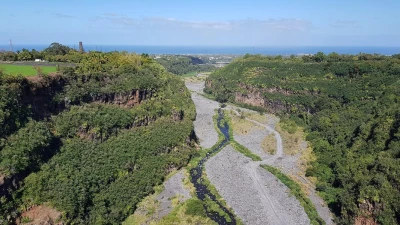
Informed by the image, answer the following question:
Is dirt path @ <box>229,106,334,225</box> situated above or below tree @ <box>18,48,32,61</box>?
below

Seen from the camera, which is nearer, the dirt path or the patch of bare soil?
the patch of bare soil

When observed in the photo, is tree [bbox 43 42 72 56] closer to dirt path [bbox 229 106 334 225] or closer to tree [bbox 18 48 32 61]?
tree [bbox 18 48 32 61]

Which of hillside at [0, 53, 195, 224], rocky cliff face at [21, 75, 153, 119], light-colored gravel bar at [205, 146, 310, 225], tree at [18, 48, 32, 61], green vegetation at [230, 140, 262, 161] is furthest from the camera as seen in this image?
green vegetation at [230, 140, 262, 161]

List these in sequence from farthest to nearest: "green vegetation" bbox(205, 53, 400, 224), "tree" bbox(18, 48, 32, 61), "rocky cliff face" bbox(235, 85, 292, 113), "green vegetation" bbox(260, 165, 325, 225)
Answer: "rocky cliff face" bbox(235, 85, 292, 113), "tree" bbox(18, 48, 32, 61), "green vegetation" bbox(260, 165, 325, 225), "green vegetation" bbox(205, 53, 400, 224)

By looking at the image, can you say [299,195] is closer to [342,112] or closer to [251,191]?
[251,191]

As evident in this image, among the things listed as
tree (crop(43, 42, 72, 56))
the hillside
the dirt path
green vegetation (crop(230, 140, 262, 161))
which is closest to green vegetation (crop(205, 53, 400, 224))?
the dirt path

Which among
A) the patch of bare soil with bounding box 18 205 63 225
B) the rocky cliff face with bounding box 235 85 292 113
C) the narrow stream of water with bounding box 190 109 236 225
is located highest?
the rocky cliff face with bounding box 235 85 292 113
